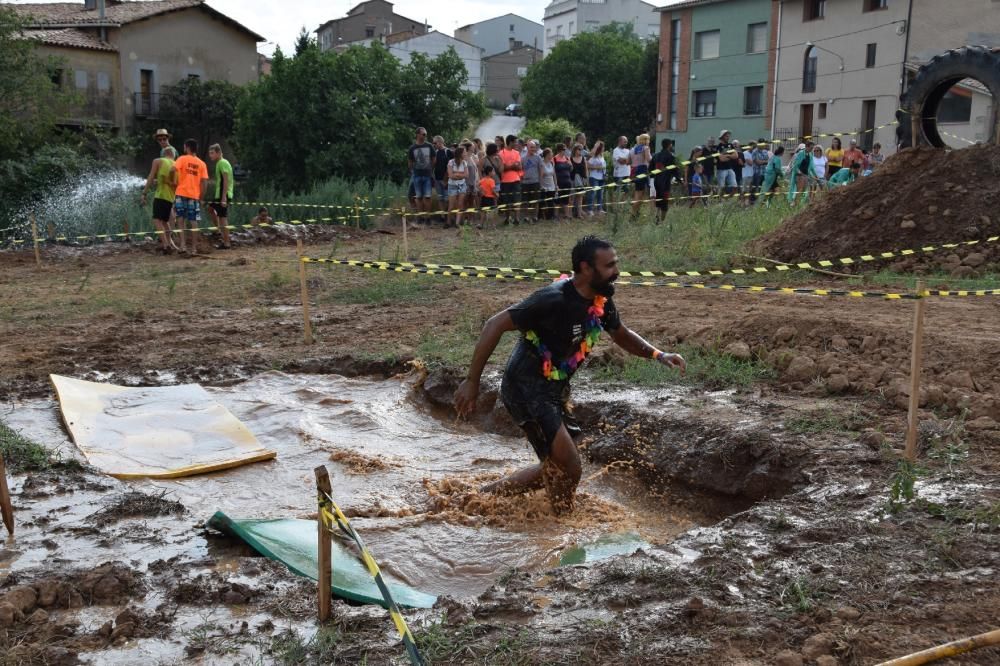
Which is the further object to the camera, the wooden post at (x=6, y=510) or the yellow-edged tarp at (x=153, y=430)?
the yellow-edged tarp at (x=153, y=430)

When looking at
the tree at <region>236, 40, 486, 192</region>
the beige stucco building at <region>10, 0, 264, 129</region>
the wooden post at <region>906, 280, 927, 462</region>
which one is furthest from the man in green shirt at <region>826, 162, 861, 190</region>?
the beige stucco building at <region>10, 0, 264, 129</region>

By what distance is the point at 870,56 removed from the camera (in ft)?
118

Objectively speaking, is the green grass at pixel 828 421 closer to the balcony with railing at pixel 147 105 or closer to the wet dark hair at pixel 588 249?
the wet dark hair at pixel 588 249

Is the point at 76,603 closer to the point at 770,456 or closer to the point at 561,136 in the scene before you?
the point at 770,456

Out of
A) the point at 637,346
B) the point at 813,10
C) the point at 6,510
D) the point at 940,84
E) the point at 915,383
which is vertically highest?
the point at 813,10

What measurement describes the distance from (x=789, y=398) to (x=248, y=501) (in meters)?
3.99

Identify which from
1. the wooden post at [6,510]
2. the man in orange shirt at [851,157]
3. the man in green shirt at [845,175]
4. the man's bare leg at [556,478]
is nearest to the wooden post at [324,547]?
the man's bare leg at [556,478]

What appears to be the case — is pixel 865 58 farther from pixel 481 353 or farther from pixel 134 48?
pixel 481 353

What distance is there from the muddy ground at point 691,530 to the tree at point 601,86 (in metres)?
46.8

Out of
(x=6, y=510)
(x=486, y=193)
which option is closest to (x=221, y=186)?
(x=486, y=193)

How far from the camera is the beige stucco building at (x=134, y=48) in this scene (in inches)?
1633

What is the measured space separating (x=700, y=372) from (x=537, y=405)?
2.74 m

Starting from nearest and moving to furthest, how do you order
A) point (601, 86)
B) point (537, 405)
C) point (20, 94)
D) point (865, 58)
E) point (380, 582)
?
point (380, 582), point (537, 405), point (20, 94), point (865, 58), point (601, 86)

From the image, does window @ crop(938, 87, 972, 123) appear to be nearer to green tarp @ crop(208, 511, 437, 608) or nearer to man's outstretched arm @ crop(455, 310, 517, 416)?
man's outstretched arm @ crop(455, 310, 517, 416)
